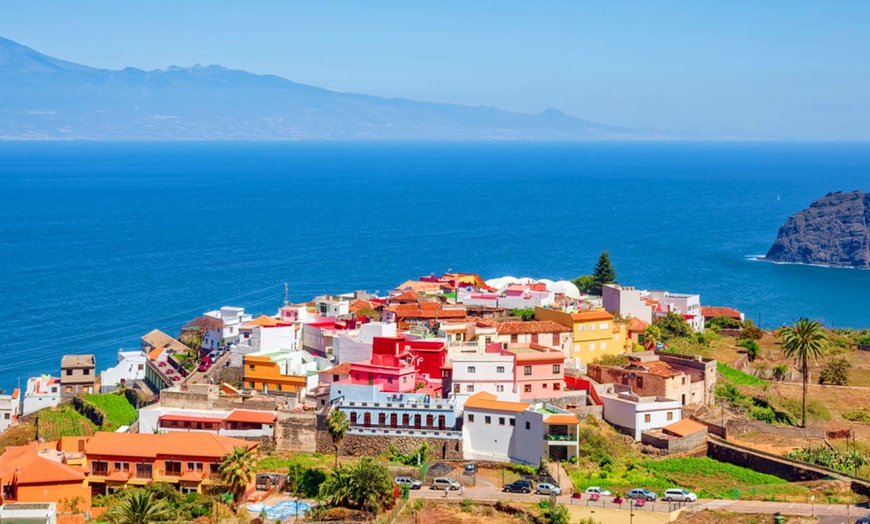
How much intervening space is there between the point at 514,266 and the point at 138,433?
80.7m

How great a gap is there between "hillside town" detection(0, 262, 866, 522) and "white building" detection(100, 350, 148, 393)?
0.12m

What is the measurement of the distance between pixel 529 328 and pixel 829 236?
103692 millimetres

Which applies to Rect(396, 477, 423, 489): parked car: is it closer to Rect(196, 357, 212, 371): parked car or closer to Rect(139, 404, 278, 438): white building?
Rect(139, 404, 278, 438): white building

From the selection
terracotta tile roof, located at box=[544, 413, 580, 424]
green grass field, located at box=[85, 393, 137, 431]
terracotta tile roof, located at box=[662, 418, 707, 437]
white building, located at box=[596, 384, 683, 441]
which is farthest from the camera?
green grass field, located at box=[85, 393, 137, 431]

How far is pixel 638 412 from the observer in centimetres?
4928

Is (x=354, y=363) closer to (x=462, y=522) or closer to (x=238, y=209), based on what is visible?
(x=462, y=522)

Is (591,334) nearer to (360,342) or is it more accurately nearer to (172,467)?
(360,342)

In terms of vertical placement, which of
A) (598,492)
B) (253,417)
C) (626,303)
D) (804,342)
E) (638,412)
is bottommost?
(598,492)

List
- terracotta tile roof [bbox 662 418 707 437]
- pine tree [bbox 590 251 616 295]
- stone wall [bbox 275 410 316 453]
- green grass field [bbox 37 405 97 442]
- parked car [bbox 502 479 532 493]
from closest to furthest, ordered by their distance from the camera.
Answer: parked car [bbox 502 479 532 493] → stone wall [bbox 275 410 316 453] → terracotta tile roof [bbox 662 418 707 437] → green grass field [bbox 37 405 97 442] → pine tree [bbox 590 251 616 295]

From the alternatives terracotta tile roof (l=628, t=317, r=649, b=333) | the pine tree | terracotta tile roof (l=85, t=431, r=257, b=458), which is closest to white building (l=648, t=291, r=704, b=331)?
the pine tree

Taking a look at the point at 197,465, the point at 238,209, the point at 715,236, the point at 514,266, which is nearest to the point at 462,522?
the point at 197,465

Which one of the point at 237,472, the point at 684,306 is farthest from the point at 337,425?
the point at 684,306

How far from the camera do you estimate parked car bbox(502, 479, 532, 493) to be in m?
42.3

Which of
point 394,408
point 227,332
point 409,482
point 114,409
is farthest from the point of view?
point 227,332
